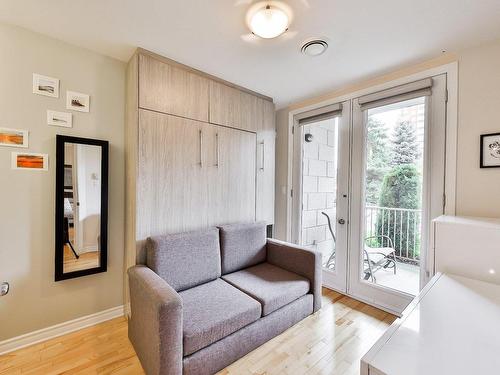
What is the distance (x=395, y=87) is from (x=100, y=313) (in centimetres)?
356

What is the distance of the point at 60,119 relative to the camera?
1.88m

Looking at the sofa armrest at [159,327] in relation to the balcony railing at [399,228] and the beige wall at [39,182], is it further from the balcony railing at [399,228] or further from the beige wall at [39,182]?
the balcony railing at [399,228]

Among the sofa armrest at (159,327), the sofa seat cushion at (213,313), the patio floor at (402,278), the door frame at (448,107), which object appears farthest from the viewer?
the patio floor at (402,278)

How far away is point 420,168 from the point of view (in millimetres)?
2139

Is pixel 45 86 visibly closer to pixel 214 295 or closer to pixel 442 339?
pixel 214 295

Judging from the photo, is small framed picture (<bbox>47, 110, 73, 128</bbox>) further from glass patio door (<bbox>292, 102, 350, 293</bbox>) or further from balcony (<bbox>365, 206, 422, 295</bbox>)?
balcony (<bbox>365, 206, 422, 295</bbox>)

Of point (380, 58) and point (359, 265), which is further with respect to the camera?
point (359, 265)

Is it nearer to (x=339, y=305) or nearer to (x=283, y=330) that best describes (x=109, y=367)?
(x=283, y=330)

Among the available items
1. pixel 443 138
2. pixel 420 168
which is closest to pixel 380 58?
pixel 443 138

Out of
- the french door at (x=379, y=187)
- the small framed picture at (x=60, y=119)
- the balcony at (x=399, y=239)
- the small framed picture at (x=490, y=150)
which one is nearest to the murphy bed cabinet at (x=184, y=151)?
the small framed picture at (x=60, y=119)

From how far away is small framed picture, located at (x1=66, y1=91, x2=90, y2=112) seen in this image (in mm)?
1924

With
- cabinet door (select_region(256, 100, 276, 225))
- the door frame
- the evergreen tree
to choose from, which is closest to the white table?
the door frame

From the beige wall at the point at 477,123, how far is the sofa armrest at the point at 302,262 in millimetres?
1280

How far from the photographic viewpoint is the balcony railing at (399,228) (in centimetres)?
219
